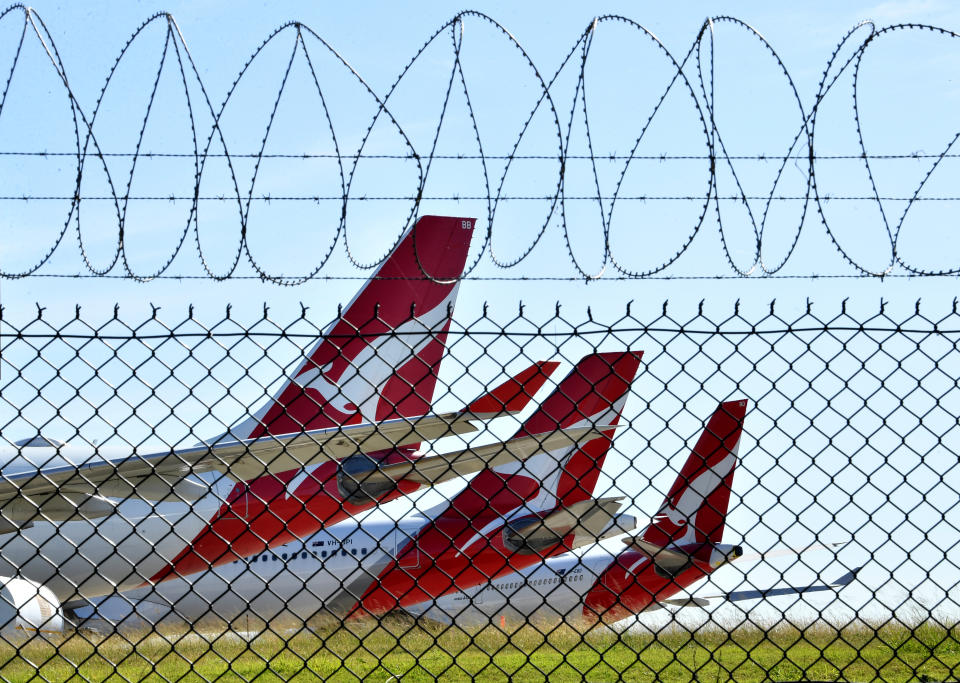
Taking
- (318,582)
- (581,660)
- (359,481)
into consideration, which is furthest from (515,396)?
(318,582)

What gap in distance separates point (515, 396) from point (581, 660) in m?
4.82

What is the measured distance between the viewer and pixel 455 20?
21.5 ft

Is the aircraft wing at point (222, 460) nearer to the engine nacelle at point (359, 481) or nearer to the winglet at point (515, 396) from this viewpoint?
the winglet at point (515, 396)

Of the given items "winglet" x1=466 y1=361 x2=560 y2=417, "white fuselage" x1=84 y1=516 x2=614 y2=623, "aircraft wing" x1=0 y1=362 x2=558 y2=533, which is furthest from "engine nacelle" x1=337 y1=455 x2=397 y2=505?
"winglet" x1=466 y1=361 x2=560 y2=417

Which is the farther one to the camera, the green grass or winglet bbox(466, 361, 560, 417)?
the green grass

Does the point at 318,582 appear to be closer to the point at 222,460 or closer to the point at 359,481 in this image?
the point at 359,481

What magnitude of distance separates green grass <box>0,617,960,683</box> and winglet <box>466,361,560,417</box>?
0.80 metres

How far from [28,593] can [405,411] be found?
5855 mm

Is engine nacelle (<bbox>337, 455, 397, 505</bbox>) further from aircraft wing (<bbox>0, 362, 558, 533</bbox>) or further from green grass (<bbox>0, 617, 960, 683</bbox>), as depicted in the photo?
green grass (<bbox>0, 617, 960, 683</bbox>)

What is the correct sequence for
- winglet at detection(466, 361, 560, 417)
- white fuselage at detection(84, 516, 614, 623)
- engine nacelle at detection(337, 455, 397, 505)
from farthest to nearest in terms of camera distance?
1. white fuselage at detection(84, 516, 614, 623)
2. engine nacelle at detection(337, 455, 397, 505)
3. winglet at detection(466, 361, 560, 417)

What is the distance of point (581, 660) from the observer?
7953mm

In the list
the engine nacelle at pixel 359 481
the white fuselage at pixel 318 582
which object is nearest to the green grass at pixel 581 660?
the engine nacelle at pixel 359 481

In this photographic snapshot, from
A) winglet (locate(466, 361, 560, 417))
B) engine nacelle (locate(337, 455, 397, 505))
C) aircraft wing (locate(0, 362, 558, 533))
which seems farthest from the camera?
engine nacelle (locate(337, 455, 397, 505))

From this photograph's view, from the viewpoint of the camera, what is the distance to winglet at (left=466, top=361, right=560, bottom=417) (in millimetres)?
3729
